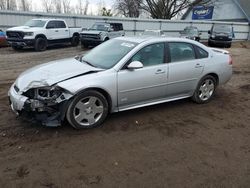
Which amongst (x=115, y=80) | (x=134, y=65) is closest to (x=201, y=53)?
(x=134, y=65)

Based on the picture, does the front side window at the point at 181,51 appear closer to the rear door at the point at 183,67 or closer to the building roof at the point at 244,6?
the rear door at the point at 183,67

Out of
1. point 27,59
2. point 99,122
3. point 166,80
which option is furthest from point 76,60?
point 27,59

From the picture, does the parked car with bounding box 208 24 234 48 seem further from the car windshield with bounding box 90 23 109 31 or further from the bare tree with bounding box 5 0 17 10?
the bare tree with bounding box 5 0 17 10

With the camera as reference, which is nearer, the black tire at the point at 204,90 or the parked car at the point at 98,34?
the black tire at the point at 204,90

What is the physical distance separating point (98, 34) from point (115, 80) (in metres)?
13.0

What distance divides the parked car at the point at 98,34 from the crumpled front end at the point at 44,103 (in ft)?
43.6

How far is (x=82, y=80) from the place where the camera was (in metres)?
4.27

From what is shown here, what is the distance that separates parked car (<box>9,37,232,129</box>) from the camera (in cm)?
415

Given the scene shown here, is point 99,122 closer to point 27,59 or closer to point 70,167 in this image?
point 70,167

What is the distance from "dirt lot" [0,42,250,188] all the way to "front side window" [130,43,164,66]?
106 cm

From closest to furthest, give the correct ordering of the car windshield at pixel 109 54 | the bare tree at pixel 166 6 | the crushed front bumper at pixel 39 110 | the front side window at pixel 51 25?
the crushed front bumper at pixel 39 110, the car windshield at pixel 109 54, the front side window at pixel 51 25, the bare tree at pixel 166 6

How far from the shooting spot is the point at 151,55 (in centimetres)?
511

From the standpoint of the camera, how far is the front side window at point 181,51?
5.40 m

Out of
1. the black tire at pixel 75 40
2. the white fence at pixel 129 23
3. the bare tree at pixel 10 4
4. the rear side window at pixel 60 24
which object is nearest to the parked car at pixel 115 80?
the rear side window at pixel 60 24
